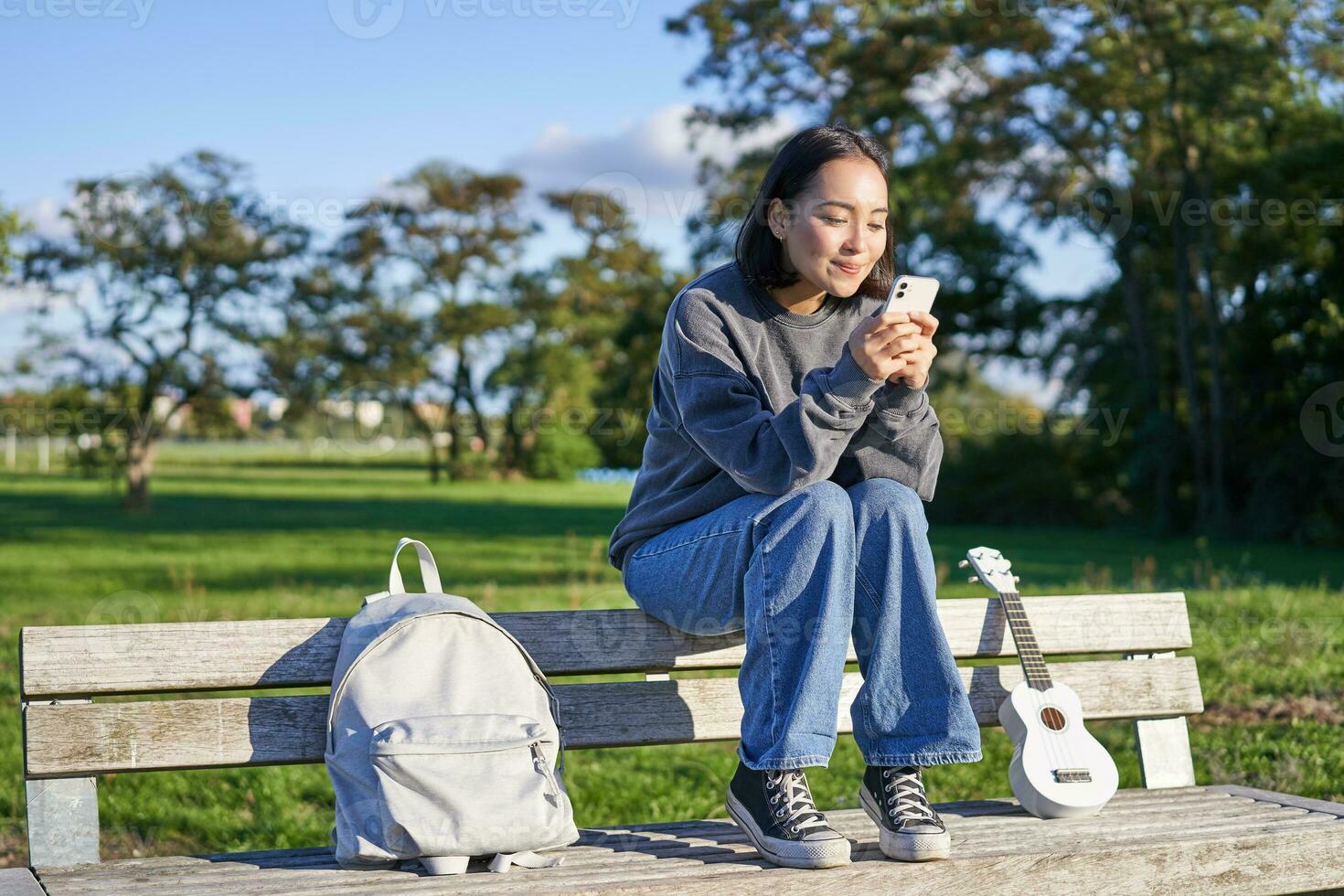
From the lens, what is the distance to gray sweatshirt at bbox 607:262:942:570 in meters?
2.67

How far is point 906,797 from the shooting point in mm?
2619

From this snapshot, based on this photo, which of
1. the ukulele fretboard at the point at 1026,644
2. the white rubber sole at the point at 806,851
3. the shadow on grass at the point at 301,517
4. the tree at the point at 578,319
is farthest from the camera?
the tree at the point at 578,319

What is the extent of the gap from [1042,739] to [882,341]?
1.08 m

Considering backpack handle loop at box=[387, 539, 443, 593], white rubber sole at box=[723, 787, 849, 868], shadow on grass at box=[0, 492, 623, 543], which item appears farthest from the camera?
shadow on grass at box=[0, 492, 623, 543]

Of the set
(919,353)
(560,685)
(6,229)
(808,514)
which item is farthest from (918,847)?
(6,229)

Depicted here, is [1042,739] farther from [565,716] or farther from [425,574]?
[425,574]

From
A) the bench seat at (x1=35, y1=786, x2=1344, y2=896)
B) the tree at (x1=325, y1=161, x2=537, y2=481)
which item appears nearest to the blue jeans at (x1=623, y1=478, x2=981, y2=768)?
the bench seat at (x1=35, y1=786, x2=1344, y2=896)

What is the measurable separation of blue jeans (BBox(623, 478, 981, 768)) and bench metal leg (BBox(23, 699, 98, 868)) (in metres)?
1.26

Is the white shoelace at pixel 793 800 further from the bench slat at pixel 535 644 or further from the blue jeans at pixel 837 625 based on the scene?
the bench slat at pixel 535 644

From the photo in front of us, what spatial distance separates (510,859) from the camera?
2488 mm

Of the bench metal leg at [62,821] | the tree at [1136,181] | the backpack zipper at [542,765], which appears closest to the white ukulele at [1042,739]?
the backpack zipper at [542,765]

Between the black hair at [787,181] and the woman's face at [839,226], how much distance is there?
2 cm

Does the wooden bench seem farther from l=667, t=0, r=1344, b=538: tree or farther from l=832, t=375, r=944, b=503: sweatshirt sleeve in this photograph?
l=667, t=0, r=1344, b=538: tree

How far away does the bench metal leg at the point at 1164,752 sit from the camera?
11.1 feet
